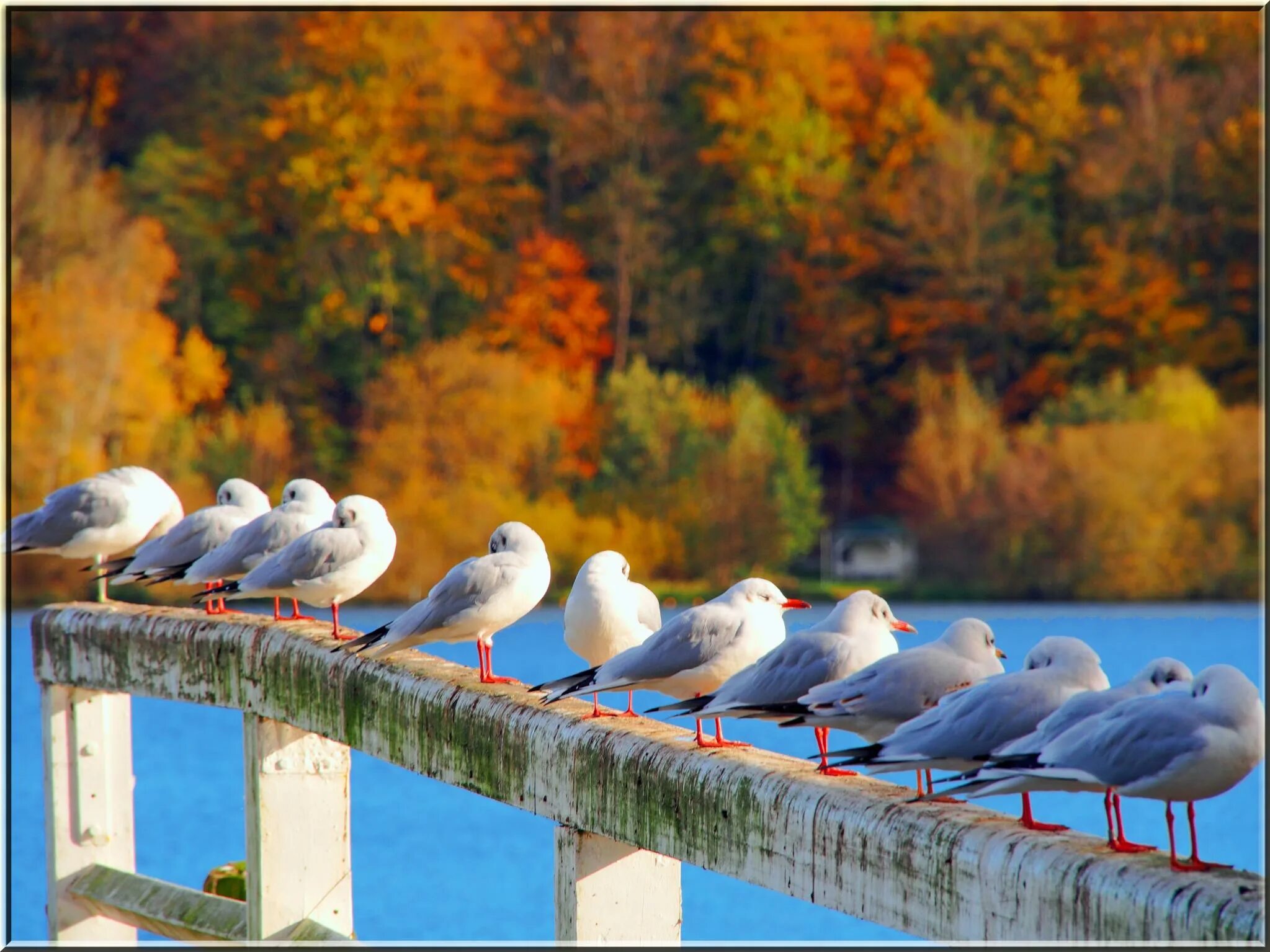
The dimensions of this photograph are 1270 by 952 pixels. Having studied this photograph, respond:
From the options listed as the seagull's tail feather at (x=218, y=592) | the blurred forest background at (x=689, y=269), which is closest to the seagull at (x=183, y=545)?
the seagull's tail feather at (x=218, y=592)

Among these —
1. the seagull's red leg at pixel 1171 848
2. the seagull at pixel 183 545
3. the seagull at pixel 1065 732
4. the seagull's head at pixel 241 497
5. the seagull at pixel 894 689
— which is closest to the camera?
the seagull's red leg at pixel 1171 848

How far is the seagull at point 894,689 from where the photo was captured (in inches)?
130

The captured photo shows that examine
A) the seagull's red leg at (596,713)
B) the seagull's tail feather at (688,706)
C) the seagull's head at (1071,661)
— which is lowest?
the seagull's red leg at (596,713)

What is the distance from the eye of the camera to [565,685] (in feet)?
12.2

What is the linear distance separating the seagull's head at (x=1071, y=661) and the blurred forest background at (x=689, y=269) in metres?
24.2

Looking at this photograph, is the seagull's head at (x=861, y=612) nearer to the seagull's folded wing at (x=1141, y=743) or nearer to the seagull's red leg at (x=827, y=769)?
the seagull's red leg at (x=827, y=769)

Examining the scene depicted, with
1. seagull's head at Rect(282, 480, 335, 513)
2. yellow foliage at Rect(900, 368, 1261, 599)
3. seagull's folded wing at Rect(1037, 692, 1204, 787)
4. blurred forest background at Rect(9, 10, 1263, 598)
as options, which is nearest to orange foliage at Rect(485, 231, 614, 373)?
blurred forest background at Rect(9, 10, 1263, 598)

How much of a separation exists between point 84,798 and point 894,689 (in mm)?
3070

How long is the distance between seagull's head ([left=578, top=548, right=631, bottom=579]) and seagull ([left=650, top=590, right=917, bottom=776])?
2.37 feet

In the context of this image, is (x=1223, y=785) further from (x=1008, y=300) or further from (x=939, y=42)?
(x=939, y=42)

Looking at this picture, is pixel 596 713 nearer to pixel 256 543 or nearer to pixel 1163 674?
pixel 1163 674

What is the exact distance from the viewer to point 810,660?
351 centimetres

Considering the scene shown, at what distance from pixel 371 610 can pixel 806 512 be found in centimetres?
741

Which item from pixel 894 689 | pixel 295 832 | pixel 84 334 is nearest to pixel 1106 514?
pixel 84 334
